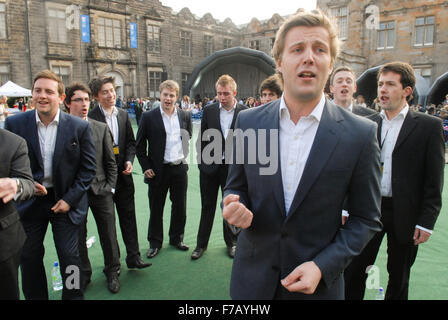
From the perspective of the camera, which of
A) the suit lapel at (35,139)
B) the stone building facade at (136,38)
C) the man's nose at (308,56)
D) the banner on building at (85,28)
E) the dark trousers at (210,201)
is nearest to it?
the man's nose at (308,56)

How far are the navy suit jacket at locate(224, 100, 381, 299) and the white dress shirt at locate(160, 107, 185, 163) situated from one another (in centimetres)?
263

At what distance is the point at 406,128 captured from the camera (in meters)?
Result: 2.43

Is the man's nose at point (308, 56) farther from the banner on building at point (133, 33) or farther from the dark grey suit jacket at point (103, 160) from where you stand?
the banner on building at point (133, 33)

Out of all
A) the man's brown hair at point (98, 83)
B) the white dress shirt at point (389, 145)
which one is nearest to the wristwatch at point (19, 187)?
the man's brown hair at point (98, 83)

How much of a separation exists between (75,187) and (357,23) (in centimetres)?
2705

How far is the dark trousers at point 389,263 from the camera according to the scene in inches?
98.2

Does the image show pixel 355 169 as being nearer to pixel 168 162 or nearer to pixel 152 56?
pixel 168 162

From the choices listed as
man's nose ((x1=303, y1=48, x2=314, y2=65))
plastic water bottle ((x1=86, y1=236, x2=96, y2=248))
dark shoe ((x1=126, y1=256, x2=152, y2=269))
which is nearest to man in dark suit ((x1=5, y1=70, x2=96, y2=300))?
dark shoe ((x1=126, y1=256, x2=152, y2=269))

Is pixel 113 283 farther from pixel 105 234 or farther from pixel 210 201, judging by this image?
pixel 210 201

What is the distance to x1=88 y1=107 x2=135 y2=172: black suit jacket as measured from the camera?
354 cm

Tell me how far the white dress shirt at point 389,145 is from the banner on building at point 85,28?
2497 centimetres

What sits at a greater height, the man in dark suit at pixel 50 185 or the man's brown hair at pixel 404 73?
the man's brown hair at pixel 404 73

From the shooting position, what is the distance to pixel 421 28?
22953 millimetres
